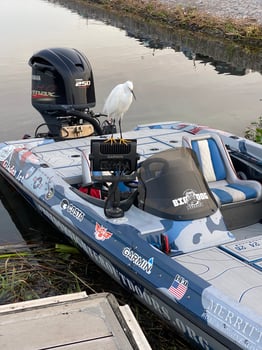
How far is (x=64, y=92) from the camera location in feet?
23.6

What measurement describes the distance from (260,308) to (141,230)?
1.16 metres

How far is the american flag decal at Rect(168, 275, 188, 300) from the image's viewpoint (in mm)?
3795

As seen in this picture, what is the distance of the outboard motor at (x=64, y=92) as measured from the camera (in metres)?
7.18

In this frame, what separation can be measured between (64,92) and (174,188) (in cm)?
305

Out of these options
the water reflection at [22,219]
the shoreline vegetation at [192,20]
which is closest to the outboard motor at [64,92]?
the water reflection at [22,219]

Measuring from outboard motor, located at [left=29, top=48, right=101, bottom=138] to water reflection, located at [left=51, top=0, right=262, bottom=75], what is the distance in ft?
25.3

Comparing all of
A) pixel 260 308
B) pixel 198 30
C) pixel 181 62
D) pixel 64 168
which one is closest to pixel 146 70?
pixel 181 62

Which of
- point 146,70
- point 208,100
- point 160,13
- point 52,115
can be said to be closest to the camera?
point 52,115

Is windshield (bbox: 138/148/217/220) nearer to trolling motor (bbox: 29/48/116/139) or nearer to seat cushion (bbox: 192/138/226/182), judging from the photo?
seat cushion (bbox: 192/138/226/182)

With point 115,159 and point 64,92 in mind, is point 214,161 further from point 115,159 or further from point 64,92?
point 64,92

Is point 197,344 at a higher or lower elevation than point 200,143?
lower

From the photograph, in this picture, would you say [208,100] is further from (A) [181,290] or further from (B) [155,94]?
(A) [181,290]

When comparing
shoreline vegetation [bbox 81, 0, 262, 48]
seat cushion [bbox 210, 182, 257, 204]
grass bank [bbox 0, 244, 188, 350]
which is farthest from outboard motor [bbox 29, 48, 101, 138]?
shoreline vegetation [bbox 81, 0, 262, 48]

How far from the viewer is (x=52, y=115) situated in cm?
736
